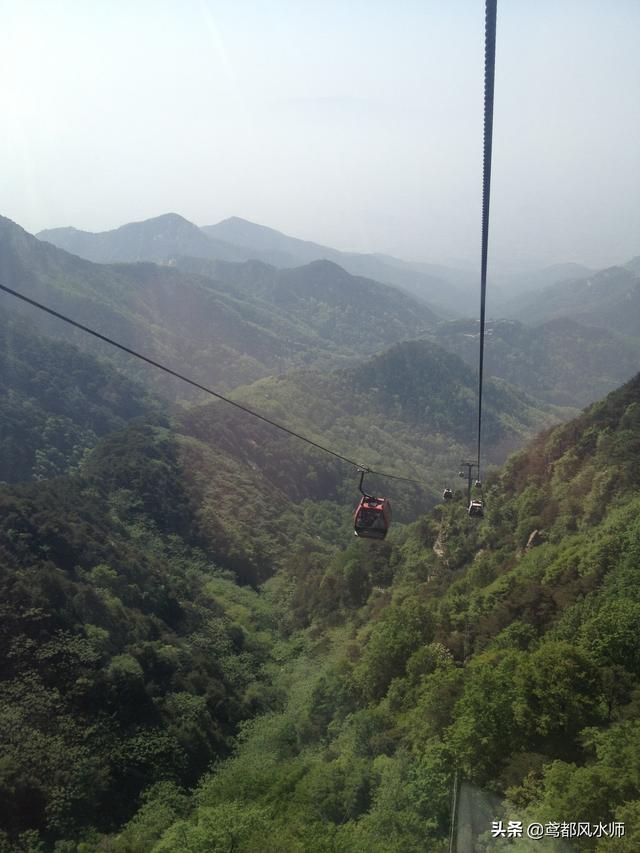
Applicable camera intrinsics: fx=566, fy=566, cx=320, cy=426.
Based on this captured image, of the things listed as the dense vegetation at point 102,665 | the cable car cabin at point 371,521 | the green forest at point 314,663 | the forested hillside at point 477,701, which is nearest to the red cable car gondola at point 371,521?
the cable car cabin at point 371,521

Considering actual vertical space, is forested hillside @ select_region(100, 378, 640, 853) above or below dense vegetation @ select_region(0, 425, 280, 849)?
above

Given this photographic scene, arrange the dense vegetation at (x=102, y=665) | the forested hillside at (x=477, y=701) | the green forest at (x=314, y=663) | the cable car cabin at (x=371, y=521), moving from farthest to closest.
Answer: the dense vegetation at (x=102, y=665)
the cable car cabin at (x=371, y=521)
the green forest at (x=314, y=663)
the forested hillside at (x=477, y=701)

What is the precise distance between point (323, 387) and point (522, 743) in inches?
4949

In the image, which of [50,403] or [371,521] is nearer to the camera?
[371,521]

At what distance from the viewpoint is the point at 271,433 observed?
98938 mm

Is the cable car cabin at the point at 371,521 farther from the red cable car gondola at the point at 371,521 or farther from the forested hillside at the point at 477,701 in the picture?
the forested hillside at the point at 477,701

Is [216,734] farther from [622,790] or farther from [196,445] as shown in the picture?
[196,445]

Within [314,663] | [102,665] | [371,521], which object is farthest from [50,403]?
[371,521]

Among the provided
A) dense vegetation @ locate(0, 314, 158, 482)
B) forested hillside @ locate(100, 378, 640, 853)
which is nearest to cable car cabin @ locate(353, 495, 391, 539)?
forested hillside @ locate(100, 378, 640, 853)

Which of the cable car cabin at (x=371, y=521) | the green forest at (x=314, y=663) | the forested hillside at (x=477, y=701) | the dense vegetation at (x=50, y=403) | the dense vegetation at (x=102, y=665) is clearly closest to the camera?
the forested hillside at (x=477, y=701)

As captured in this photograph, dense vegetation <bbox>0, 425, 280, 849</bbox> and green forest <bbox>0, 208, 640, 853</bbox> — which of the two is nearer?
green forest <bbox>0, 208, 640, 853</bbox>

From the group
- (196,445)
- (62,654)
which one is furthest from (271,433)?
(62,654)

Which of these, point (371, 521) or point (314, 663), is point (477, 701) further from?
point (314, 663)

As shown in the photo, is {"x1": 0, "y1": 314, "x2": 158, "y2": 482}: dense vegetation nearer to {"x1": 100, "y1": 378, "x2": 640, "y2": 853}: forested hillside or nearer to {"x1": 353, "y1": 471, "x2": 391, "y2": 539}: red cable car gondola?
{"x1": 100, "y1": 378, "x2": 640, "y2": 853}: forested hillside
